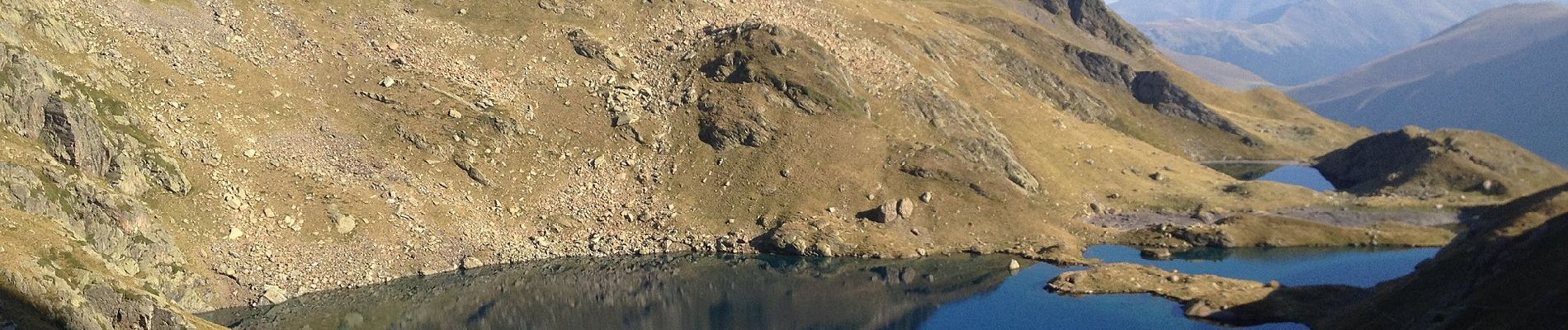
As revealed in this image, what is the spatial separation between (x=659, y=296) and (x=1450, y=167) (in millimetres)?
118634

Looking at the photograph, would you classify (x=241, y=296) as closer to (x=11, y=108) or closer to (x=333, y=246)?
(x=333, y=246)

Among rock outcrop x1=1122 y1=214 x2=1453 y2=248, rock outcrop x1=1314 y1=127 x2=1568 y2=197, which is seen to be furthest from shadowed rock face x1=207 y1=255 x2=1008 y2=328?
rock outcrop x1=1314 y1=127 x2=1568 y2=197

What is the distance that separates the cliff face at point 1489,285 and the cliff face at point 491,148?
39114 mm

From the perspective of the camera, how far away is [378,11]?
106438 millimetres

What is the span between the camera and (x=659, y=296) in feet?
275

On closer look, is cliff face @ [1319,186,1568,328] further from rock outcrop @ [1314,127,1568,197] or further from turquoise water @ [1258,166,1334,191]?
turquoise water @ [1258,166,1334,191]

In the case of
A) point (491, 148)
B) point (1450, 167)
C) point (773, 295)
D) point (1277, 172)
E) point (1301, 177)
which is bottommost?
point (1277, 172)

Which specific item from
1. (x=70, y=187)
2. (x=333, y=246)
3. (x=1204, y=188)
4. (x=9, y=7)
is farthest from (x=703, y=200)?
(x=1204, y=188)

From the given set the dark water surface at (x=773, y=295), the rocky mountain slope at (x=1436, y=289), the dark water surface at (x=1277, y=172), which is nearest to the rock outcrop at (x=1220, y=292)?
A: the rocky mountain slope at (x=1436, y=289)

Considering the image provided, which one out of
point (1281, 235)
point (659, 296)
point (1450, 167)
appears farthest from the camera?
point (1450, 167)

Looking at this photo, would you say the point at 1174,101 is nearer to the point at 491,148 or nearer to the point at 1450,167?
the point at 1450,167

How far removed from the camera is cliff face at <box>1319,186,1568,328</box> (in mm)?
47656

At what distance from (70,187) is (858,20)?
98.7 meters

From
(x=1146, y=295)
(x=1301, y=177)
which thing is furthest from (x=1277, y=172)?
(x=1146, y=295)
